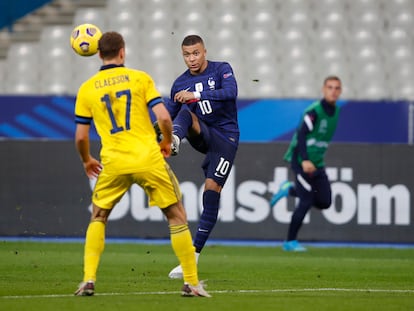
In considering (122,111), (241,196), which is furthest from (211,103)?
(241,196)

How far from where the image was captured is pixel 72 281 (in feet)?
30.5

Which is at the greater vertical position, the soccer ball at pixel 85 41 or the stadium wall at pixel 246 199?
the soccer ball at pixel 85 41

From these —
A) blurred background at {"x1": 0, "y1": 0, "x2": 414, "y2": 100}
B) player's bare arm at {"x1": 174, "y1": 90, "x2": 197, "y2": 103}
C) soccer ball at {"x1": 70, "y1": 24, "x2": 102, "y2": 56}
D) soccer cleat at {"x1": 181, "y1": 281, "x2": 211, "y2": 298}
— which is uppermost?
blurred background at {"x1": 0, "y1": 0, "x2": 414, "y2": 100}

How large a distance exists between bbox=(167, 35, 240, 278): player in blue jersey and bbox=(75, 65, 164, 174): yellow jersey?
2129 mm

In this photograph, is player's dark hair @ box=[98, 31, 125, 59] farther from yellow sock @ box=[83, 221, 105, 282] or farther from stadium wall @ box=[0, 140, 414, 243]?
stadium wall @ box=[0, 140, 414, 243]

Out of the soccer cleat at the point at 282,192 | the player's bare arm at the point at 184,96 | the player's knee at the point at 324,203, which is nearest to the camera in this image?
the player's bare arm at the point at 184,96

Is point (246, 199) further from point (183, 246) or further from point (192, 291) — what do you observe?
point (183, 246)

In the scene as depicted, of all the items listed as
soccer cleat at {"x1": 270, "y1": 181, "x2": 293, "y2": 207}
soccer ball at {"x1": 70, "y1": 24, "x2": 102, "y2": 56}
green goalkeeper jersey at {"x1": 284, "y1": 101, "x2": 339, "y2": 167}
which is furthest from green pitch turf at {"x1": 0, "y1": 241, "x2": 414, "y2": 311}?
soccer ball at {"x1": 70, "y1": 24, "x2": 102, "y2": 56}

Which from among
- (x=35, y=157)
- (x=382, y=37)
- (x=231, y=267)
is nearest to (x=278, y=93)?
(x=382, y=37)

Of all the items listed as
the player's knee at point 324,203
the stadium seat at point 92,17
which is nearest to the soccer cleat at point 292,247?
the player's knee at point 324,203

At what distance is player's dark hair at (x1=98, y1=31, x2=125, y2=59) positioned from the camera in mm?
7305

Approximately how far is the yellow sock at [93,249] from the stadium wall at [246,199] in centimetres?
743

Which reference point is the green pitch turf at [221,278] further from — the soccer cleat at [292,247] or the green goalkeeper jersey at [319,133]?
the green goalkeeper jersey at [319,133]

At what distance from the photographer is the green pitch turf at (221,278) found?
745 centimetres
